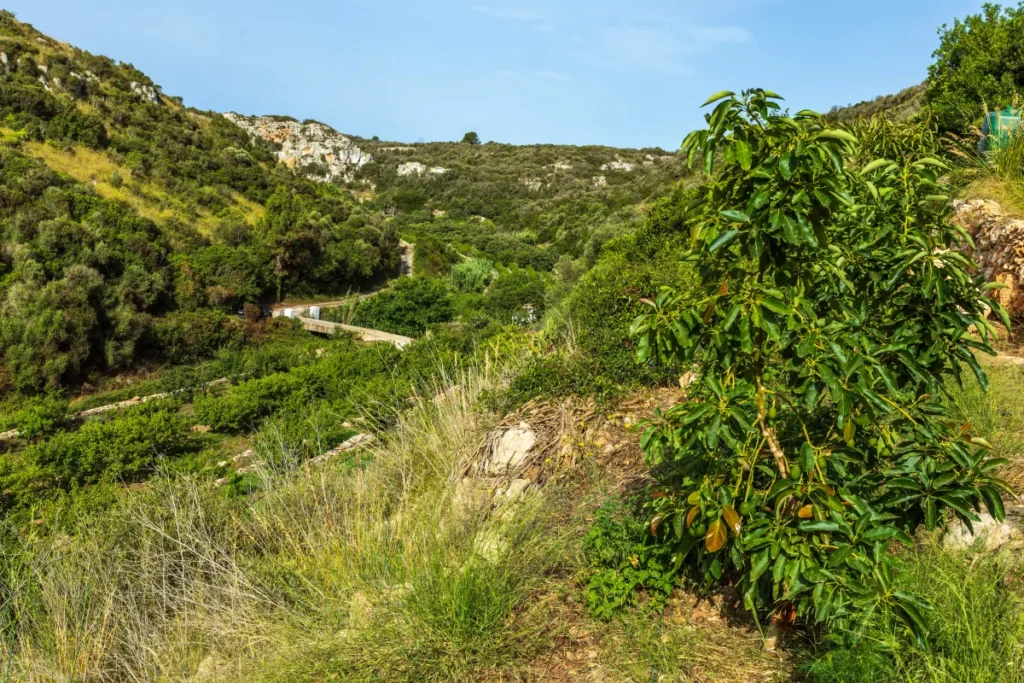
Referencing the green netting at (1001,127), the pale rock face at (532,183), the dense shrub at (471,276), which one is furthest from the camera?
the pale rock face at (532,183)

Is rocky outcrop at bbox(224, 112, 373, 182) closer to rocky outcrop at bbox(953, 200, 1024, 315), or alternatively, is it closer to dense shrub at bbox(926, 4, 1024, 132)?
dense shrub at bbox(926, 4, 1024, 132)

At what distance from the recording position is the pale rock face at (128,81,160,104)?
30.9m

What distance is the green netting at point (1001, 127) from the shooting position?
5.80m

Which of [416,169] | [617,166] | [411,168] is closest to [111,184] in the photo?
[416,169]

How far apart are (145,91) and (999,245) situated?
36915 mm

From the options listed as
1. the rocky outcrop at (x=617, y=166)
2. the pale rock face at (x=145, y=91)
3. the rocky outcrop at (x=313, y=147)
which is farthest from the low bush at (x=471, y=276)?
the rocky outcrop at (x=313, y=147)

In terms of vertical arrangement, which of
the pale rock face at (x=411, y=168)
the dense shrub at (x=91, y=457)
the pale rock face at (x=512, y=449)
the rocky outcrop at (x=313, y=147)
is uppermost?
the rocky outcrop at (x=313, y=147)

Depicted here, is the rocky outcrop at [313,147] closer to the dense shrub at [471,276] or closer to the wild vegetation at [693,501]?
the dense shrub at [471,276]

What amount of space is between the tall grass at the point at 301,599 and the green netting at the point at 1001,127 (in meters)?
5.90

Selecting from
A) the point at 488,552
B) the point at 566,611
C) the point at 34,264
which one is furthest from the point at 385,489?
the point at 34,264

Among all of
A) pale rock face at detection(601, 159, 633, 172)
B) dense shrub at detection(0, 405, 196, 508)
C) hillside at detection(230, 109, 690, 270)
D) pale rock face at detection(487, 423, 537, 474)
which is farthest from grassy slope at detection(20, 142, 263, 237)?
pale rock face at detection(601, 159, 633, 172)

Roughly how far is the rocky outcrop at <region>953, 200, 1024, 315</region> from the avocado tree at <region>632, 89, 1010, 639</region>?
369 cm

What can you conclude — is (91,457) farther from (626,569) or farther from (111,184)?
(111,184)

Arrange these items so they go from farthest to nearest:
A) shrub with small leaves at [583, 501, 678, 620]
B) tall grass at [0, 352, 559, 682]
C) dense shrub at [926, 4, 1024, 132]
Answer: dense shrub at [926, 4, 1024, 132]
shrub with small leaves at [583, 501, 678, 620]
tall grass at [0, 352, 559, 682]
